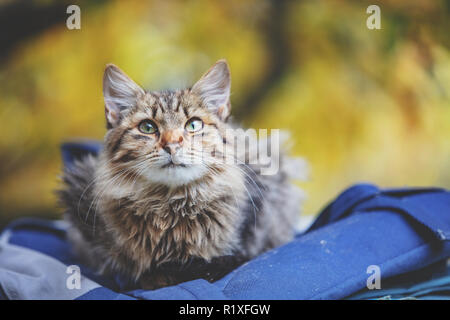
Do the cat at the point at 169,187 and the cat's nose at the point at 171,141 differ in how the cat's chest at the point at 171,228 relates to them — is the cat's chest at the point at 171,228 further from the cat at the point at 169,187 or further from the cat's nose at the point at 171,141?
the cat's nose at the point at 171,141

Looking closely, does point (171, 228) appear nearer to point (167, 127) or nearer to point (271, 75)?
point (167, 127)

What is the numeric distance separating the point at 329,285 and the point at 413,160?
161 centimetres

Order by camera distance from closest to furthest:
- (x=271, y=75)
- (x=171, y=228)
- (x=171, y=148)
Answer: (x=171, y=148)
(x=171, y=228)
(x=271, y=75)

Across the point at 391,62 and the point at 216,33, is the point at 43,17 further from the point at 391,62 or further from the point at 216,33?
the point at 391,62

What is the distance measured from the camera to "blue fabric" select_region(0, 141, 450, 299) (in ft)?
2.94

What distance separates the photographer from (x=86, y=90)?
213 cm

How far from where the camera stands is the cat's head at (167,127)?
3.02 feet

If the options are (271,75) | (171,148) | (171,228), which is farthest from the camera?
(271,75)

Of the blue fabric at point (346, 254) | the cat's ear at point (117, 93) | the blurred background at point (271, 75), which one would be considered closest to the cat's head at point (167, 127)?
the cat's ear at point (117, 93)

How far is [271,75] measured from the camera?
2.34 meters

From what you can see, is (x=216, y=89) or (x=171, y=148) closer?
(x=171, y=148)

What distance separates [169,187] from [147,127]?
0.14m

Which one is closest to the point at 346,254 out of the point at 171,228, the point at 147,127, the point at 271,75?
the point at 171,228
